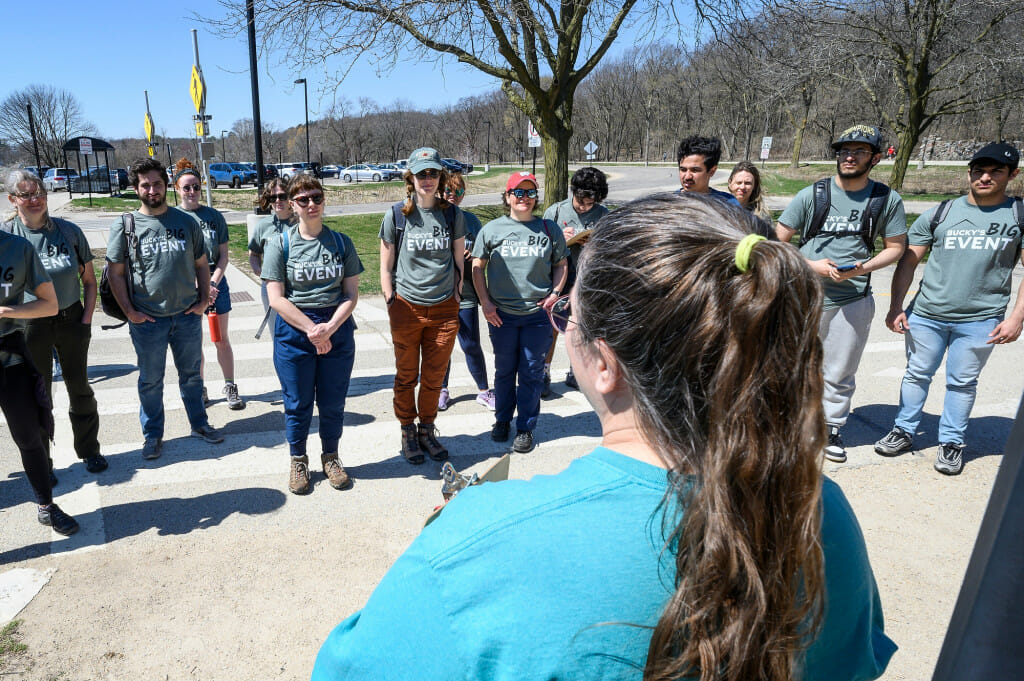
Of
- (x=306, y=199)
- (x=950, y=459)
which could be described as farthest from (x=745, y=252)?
(x=950, y=459)

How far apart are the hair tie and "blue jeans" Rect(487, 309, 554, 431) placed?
3853mm

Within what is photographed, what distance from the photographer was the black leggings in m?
3.40

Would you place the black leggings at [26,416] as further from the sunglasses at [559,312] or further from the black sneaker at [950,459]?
the black sneaker at [950,459]

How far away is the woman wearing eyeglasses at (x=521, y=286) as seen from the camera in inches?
189

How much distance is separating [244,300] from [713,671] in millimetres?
9735

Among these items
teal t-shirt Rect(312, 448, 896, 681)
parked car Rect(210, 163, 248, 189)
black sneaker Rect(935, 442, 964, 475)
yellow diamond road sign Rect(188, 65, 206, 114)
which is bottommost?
parked car Rect(210, 163, 248, 189)

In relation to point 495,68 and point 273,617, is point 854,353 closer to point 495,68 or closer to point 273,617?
point 273,617

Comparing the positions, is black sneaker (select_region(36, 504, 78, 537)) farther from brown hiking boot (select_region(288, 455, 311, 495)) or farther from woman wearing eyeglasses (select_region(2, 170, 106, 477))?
brown hiking boot (select_region(288, 455, 311, 495))

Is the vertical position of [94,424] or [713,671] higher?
[713,671]

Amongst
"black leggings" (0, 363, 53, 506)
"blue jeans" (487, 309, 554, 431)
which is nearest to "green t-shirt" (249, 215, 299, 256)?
"blue jeans" (487, 309, 554, 431)

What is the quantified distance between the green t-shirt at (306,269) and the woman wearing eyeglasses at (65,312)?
1.33 m

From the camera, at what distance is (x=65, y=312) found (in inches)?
170

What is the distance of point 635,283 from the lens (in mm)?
975

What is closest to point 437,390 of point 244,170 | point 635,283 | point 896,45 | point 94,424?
point 94,424
